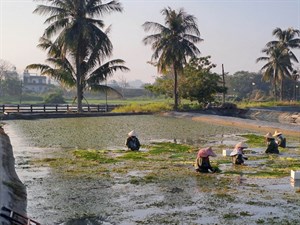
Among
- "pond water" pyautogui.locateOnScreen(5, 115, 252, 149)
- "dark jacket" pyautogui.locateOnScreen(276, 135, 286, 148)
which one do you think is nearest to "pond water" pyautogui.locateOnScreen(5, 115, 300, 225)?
"dark jacket" pyautogui.locateOnScreen(276, 135, 286, 148)

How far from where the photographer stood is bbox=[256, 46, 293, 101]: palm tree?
60638 mm

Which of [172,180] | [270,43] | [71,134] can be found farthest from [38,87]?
[172,180]

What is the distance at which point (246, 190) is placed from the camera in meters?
11.3

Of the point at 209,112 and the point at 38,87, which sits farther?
the point at 38,87

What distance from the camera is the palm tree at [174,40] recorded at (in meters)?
44.6

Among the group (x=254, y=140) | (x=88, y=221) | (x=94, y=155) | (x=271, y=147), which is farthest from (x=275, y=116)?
(x=88, y=221)

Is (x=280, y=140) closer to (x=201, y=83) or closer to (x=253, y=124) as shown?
(x=253, y=124)

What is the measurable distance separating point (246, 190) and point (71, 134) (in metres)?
15.3

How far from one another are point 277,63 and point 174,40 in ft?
71.0

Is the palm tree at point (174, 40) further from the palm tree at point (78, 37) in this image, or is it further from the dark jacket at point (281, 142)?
the dark jacket at point (281, 142)

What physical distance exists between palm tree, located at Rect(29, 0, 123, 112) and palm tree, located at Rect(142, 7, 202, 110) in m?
5.53

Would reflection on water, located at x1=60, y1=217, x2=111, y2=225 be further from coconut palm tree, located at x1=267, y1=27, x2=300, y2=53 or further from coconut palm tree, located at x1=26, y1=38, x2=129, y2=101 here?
coconut palm tree, located at x1=267, y1=27, x2=300, y2=53

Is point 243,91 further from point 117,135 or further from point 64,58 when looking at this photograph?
point 117,135

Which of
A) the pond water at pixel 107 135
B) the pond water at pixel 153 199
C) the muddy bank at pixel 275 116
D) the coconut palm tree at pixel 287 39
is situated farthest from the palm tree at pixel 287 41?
the pond water at pixel 153 199
